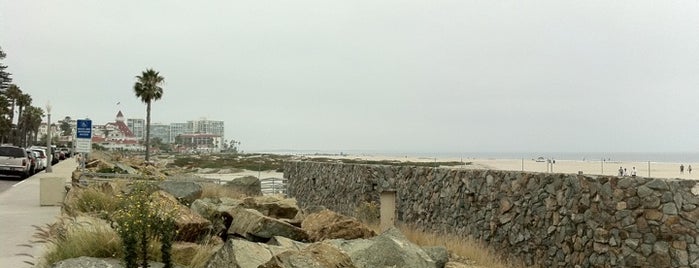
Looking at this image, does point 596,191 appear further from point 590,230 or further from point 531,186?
point 531,186

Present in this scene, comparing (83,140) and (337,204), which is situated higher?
(83,140)

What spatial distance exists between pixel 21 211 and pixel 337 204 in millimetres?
10009

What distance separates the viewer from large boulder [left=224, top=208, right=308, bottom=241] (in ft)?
32.0

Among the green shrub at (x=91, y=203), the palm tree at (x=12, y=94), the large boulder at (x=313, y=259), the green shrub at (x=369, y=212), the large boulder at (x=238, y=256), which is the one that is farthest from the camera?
the palm tree at (x=12, y=94)

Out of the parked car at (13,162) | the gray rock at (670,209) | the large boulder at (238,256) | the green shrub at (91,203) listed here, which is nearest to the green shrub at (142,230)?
the large boulder at (238,256)

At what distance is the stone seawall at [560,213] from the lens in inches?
407

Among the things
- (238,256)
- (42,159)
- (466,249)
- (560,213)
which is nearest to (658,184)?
(560,213)

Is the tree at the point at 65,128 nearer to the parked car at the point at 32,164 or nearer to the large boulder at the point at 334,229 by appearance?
the parked car at the point at 32,164

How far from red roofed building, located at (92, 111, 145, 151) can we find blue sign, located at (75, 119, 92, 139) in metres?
100

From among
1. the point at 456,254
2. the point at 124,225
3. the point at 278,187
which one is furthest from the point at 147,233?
the point at 278,187

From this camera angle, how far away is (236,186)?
872 inches

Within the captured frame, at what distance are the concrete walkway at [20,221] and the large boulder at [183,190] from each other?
2739 mm

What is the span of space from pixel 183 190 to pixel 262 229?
6.28 meters

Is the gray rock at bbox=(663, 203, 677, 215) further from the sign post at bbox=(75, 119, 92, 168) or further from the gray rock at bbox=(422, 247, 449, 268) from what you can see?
the sign post at bbox=(75, 119, 92, 168)
